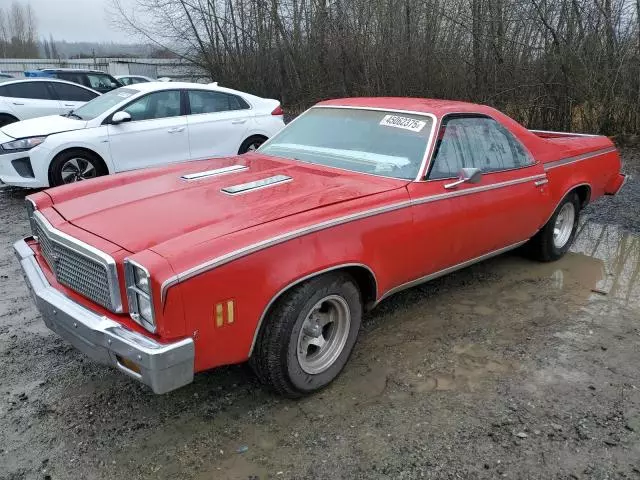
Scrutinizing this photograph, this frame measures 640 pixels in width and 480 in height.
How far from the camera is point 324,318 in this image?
321 cm

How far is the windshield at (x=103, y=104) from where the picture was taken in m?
7.62

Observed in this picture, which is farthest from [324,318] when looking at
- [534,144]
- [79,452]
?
[534,144]

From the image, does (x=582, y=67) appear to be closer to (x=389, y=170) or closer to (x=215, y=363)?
(x=389, y=170)

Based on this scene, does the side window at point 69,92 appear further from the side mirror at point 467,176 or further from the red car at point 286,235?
the side mirror at point 467,176

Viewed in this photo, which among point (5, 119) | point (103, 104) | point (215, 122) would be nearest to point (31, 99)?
point (5, 119)

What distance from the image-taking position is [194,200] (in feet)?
10.6

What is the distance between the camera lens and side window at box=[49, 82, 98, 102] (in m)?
11.6

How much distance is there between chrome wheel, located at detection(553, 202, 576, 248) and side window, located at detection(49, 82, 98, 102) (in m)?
10.0

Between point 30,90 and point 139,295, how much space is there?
10942 mm

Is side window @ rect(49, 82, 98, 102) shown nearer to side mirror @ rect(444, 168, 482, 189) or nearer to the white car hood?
the white car hood

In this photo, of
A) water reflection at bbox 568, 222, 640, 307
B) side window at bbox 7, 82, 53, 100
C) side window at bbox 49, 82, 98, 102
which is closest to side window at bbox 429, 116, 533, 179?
water reflection at bbox 568, 222, 640, 307

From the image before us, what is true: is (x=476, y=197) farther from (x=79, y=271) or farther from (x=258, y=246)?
(x=79, y=271)

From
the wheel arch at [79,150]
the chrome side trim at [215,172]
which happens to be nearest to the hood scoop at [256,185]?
the chrome side trim at [215,172]

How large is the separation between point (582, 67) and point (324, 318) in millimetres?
9241
